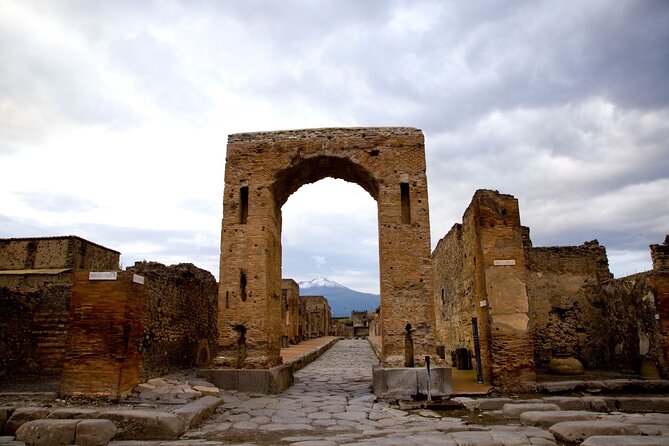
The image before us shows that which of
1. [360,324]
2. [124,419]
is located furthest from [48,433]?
[360,324]

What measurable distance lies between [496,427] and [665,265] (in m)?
10.8

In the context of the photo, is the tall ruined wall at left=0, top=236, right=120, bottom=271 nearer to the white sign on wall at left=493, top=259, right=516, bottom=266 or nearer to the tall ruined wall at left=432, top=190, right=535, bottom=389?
the tall ruined wall at left=432, top=190, right=535, bottom=389

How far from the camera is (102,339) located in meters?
7.96

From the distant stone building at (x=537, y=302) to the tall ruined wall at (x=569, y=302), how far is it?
1.0 inches

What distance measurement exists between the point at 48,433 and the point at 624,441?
6.70m

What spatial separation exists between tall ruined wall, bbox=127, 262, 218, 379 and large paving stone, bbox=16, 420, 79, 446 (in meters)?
3.72

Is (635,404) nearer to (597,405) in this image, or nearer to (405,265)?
(597,405)

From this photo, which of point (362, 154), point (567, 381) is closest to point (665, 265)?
point (567, 381)

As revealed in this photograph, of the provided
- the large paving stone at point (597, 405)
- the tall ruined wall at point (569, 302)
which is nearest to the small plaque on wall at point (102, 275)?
the large paving stone at point (597, 405)

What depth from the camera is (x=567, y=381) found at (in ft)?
30.0

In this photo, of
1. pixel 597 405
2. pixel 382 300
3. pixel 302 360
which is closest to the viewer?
pixel 597 405

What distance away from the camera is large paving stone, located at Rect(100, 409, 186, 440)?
19.2 feet

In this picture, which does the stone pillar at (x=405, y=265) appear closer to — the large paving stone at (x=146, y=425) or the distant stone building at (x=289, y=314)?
the large paving stone at (x=146, y=425)

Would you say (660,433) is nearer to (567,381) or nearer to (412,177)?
(567,381)
